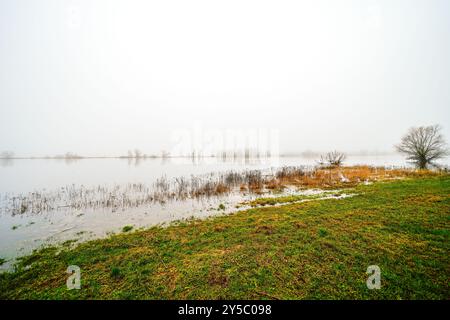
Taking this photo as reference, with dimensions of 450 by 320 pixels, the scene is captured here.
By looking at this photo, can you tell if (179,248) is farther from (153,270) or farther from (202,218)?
(202,218)

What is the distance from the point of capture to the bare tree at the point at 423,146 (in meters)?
27.5

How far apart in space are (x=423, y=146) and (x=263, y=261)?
132 feet

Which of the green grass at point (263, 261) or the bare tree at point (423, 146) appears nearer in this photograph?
the green grass at point (263, 261)

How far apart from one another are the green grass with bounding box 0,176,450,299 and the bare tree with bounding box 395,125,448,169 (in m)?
30.6

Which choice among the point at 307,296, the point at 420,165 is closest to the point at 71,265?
the point at 307,296

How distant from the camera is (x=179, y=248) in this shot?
20.1 ft

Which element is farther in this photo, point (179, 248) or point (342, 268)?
point (179, 248)

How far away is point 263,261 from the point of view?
15.9 feet

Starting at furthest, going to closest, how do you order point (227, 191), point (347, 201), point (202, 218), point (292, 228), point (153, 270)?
point (227, 191), point (347, 201), point (202, 218), point (292, 228), point (153, 270)

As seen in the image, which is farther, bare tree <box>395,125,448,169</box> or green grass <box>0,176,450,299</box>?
bare tree <box>395,125,448,169</box>

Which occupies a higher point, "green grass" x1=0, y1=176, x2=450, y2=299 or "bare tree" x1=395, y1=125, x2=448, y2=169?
"bare tree" x1=395, y1=125, x2=448, y2=169

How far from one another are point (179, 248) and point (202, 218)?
12.5ft

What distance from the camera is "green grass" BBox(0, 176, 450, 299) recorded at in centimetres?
380

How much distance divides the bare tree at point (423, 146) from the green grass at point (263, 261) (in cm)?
3062
